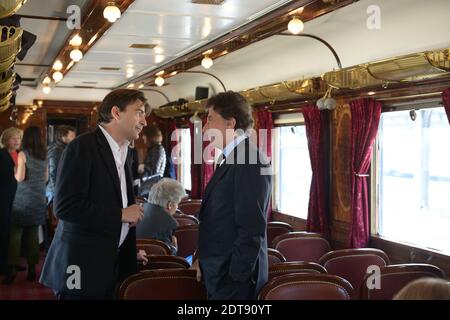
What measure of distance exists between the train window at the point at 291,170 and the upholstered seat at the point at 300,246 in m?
2.27

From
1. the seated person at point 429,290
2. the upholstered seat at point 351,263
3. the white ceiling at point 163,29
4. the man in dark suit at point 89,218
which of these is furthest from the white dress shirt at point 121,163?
the white ceiling at point 163,29

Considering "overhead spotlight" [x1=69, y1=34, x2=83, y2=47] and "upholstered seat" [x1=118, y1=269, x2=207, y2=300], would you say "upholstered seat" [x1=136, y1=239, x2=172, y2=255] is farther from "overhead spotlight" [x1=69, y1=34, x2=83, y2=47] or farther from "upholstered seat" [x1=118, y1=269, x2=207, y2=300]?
"overhead spotlight" [x1=69, y1=34, x2=83, y2=47]

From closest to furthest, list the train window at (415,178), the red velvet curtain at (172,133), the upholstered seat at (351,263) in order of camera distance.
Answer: the upholstered seat at (351,263)
the train window at (415,178)
the red velvet curtain at (172,133)

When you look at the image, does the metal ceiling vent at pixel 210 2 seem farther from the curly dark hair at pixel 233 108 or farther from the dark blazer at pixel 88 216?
the dark blazer at pixel 88 216

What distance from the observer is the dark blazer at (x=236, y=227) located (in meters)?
2.56

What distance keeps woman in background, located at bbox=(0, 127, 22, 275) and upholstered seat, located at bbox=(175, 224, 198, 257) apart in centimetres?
193

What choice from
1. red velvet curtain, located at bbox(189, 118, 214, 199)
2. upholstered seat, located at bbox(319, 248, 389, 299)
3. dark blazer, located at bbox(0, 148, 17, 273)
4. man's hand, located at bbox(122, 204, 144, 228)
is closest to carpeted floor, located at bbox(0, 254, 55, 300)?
dark blazer, located at bbox(0, 148, 17, 273)

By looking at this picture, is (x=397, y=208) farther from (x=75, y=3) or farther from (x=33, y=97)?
(x=33, y=97)

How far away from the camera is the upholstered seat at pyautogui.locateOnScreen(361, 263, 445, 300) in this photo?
131 inches

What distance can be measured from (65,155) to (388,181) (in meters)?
4.10

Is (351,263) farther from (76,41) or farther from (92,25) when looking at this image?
(76,41)

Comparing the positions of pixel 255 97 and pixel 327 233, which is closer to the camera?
pixel 327 233

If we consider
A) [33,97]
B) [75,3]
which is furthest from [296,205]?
[33,97]
